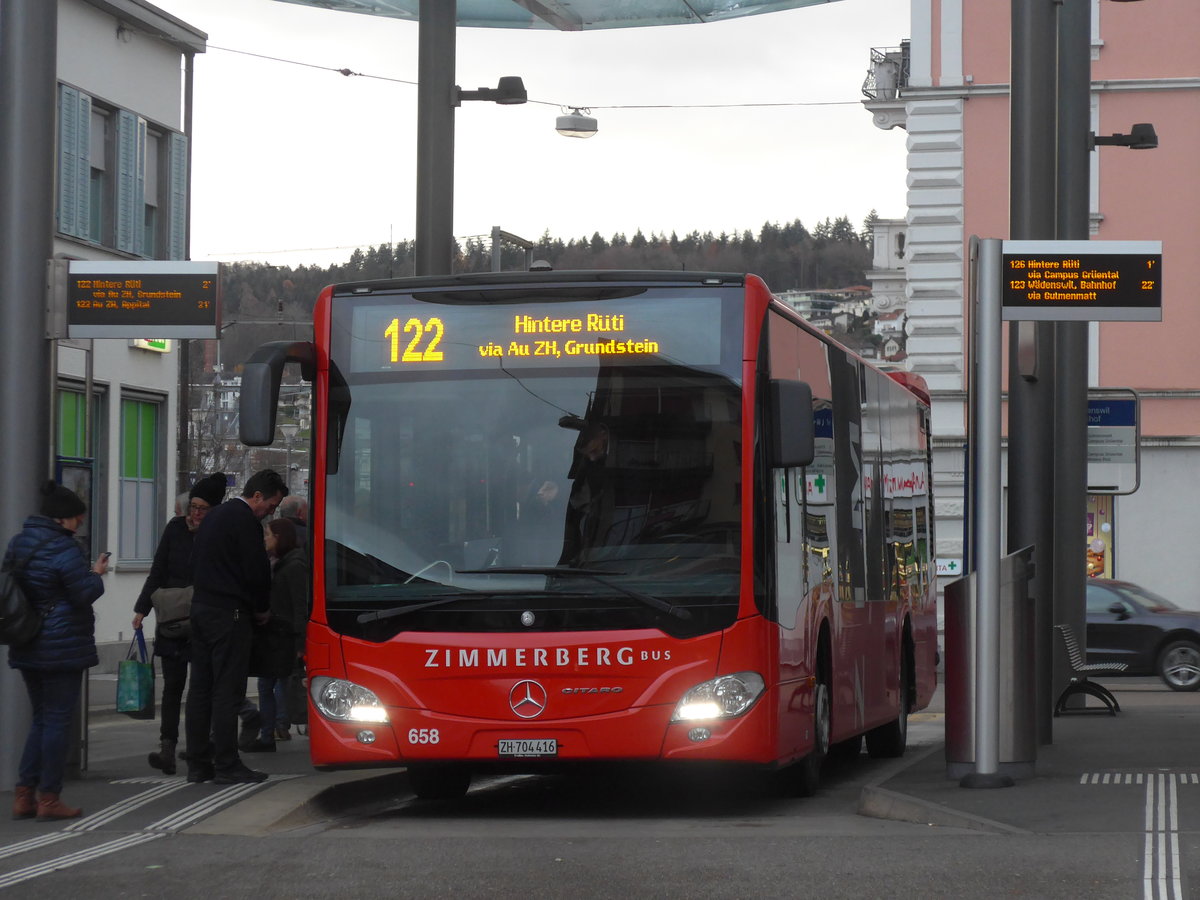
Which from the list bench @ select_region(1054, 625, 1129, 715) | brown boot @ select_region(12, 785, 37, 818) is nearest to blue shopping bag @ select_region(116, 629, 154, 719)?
brown boot @ select_region(12, 785, 37, 818)

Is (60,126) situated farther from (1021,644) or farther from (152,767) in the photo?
(1021,644)

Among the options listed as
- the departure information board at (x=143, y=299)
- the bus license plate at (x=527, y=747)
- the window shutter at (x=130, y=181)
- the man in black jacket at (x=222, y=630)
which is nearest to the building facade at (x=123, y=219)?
the window shutter at (x=130, y=181)

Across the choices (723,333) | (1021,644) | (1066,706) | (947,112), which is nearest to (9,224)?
(723,333)

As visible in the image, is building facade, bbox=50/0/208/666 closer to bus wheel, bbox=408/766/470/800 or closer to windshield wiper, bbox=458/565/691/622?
bus wheel, bbox=408/766/470/800

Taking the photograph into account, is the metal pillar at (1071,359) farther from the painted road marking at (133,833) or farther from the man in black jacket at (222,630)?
the painted road marking at (133,833)

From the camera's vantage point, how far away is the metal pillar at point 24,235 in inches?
475

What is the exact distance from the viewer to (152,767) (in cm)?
1355

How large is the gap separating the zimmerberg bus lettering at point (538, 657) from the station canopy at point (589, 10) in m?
8.66

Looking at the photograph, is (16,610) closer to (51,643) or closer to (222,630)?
(51,643)

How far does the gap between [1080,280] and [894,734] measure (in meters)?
5.68

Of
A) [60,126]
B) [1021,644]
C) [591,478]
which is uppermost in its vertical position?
[60,126]

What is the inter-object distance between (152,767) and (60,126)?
45.5 feet

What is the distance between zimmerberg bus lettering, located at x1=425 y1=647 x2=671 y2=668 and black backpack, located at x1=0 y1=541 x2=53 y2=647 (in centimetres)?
200

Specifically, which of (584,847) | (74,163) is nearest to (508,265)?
(74,163)
